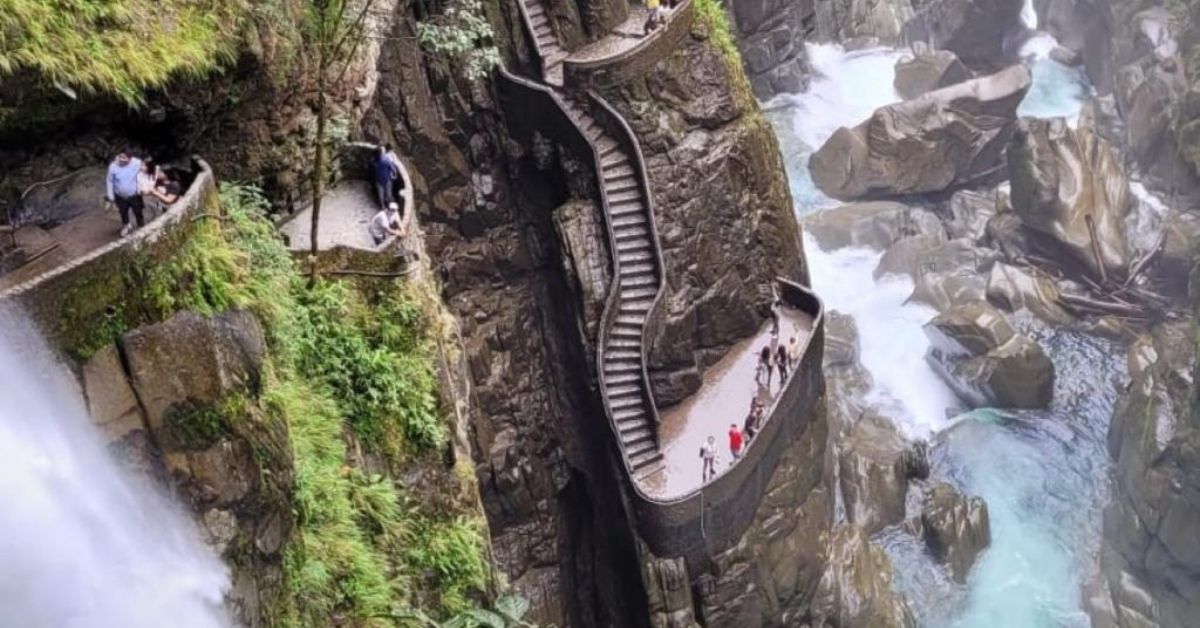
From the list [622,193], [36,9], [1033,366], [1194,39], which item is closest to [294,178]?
[36,9]

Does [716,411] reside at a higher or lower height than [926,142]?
lower

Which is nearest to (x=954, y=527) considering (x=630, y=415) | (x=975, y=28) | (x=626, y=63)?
(x=630, y=415)

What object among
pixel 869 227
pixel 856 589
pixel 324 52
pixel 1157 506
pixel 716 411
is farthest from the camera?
pixel 869 227

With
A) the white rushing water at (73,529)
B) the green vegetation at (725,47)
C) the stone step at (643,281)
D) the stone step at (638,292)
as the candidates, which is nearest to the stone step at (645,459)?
the stone step at (638,292)

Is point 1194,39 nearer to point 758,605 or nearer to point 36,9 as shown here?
point 758,605

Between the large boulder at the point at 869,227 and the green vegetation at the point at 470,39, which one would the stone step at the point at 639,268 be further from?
the large boulder at the point at 869,227

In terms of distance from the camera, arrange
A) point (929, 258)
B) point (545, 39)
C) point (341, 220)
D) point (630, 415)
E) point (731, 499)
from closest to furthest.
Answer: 1. point (341, 220)
2. point (731, 499)
3. point (630, 415)
4. point (545, 39)
5. point (929, 258)

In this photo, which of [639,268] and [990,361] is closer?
[639,268]

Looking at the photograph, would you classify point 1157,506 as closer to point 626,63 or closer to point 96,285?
point 626,63
